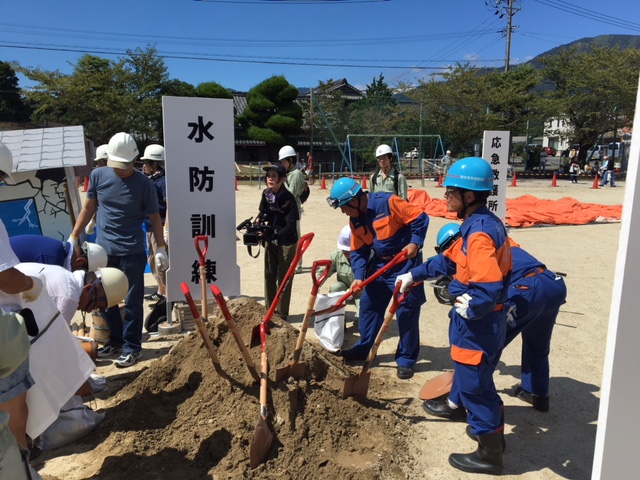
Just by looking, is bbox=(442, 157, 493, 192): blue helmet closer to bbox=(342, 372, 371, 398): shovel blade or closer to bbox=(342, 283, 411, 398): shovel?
bbox=(342, 283, 411, 398): shovel

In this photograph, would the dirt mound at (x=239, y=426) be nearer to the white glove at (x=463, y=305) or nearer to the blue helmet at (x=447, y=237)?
the white glove at (x=463, y=305)

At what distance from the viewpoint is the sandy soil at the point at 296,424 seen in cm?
296

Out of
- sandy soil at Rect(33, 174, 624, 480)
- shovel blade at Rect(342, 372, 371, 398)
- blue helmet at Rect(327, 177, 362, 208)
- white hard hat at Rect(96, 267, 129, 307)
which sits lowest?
sandy soil at Rect(33, 174, 624, 480)

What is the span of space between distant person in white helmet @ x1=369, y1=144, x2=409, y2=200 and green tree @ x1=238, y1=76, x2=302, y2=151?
69.5 feet

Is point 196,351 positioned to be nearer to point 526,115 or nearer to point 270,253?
point 270,253

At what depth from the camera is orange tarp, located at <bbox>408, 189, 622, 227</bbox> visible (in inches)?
500

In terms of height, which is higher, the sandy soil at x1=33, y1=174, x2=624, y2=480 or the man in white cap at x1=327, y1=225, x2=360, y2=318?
the man in white cap at x1=327, y1=225, x2=360, y2=318

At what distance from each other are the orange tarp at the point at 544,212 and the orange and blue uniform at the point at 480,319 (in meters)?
9.66

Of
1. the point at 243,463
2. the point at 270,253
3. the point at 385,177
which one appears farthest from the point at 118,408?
the point at 385,177

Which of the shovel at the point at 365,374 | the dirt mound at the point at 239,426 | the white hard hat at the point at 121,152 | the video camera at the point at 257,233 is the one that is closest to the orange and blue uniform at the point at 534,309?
the shovel at the point at 365,374

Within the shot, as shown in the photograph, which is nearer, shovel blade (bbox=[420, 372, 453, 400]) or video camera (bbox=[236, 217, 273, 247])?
shovel blade (bbox=[420, 372, 453, 400])

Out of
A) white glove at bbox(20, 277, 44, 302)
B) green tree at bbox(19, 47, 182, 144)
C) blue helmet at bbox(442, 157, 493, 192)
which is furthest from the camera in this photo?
green tree at bbox(19, 47, 182, 144)

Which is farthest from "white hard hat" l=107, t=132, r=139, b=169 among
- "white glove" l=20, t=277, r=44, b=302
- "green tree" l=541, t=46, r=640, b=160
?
"green tree" l=541, t=46, r=640, b=160

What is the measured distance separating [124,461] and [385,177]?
16.1 ft
